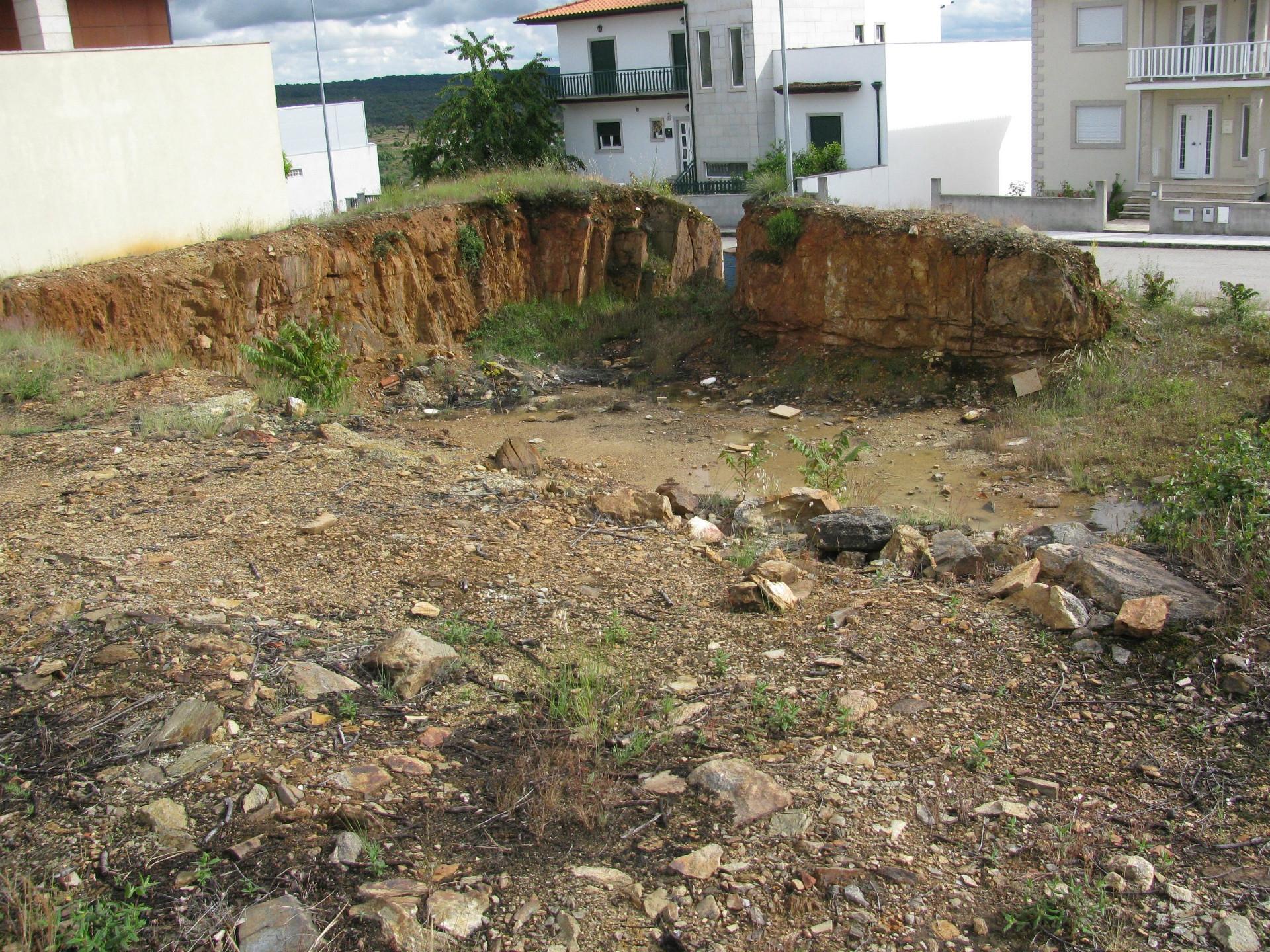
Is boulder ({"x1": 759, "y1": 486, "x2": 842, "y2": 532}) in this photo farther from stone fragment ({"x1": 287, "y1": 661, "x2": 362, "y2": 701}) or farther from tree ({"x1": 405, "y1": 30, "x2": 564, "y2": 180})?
tree ({"x1": 405, "y1": 30, "x2": 564, "y2": 180})

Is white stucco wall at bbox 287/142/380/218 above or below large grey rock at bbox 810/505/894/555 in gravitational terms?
above

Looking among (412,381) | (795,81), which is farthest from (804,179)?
(412,381)

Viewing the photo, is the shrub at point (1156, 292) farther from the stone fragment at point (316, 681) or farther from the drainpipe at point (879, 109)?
the drainpipe at point (879, 109)

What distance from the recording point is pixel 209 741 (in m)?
4.66

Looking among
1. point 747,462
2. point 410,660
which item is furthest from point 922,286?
point 410,660

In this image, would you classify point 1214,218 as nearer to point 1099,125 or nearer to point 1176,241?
point 1176,241

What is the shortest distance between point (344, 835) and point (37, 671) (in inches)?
82.2

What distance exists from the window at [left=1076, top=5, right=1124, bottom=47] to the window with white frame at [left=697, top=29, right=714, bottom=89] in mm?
10329

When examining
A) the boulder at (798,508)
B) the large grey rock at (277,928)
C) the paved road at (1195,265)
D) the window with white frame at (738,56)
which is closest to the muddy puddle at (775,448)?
the boulder at (798,508)

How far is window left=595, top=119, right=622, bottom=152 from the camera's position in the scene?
36.1 meters

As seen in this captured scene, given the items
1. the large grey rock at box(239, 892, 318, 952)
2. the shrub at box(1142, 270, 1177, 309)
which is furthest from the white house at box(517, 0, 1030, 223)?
the large grey rock at box(239, 892, 318, 952)

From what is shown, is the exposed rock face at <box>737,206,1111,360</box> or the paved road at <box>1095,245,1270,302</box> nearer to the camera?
the exposed rock face at <box>737,206,1111,360</box>

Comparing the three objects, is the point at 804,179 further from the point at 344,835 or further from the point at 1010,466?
the point at 344,835

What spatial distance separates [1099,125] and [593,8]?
16.1 meters
